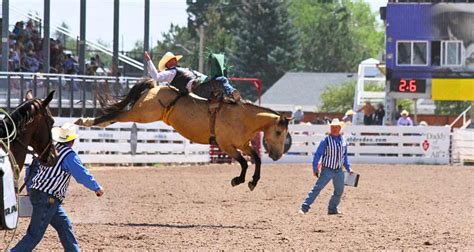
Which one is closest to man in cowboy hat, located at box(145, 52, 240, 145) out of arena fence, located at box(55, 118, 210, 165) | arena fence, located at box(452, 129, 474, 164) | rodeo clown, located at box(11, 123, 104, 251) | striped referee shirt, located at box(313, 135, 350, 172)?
striped referee shirt, located at box(313, 135, 350, 172)

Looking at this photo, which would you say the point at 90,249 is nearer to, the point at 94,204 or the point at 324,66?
the point at 94,204

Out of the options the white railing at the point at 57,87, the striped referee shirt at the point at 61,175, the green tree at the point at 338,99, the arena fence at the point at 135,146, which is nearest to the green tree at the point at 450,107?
the green tree at the point at 338,99

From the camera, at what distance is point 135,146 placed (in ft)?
101

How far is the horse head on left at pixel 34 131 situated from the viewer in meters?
9.97

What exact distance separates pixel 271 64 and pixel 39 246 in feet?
242

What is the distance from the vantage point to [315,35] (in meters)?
102

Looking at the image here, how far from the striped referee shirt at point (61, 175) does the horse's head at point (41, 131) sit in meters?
0.11

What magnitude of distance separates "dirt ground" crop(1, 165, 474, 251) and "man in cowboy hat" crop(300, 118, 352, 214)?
0.34 meters

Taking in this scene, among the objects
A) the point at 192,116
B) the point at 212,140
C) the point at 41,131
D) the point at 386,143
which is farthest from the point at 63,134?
the point at 386,143

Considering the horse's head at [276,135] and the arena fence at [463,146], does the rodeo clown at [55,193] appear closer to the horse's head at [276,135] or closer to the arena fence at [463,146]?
the horse's head at [276,135]

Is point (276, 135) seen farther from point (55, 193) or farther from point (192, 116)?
point (55, 193)

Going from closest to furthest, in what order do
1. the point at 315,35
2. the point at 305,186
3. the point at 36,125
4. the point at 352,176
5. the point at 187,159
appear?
the point at 36,125 → the point at 352,176 → the point at 305,186 → the point at 187,159 → the point at 315,35

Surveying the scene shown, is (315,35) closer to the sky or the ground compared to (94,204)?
closer to the sky

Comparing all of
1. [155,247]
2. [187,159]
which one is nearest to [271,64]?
[187,159]
